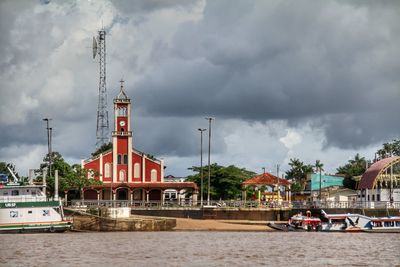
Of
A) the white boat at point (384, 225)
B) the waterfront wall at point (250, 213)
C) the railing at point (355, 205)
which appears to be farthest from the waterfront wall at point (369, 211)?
the white boat at point (384, 225)

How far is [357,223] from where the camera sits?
317 ft

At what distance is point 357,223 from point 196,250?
37.0 meters

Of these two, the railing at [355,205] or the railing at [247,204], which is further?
the railing at [247,204]

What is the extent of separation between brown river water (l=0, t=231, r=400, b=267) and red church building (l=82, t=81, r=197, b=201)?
176ft

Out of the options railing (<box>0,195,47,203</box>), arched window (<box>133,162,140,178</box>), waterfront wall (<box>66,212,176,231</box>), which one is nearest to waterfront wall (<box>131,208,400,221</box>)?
waterfront wall (<box>66,212,176,231</box>)

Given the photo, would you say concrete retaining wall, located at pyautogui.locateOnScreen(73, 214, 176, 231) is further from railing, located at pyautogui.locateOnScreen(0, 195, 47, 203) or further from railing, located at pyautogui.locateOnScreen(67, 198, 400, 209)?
railing, located at pyautogui.locateOnScreen(67, 198, 400, 209)

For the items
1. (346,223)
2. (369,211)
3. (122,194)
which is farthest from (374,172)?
(122,194)

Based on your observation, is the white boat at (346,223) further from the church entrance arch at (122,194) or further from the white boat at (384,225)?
the church entrance arch at (122,194)

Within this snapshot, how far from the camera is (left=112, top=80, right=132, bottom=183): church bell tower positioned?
14338 centimetres

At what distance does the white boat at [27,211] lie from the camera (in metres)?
88.0

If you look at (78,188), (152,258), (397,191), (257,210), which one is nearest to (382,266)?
(152,258)

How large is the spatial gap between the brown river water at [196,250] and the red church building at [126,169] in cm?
5374

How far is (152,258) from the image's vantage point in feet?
188

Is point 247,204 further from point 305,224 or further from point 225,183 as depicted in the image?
point 225,183
